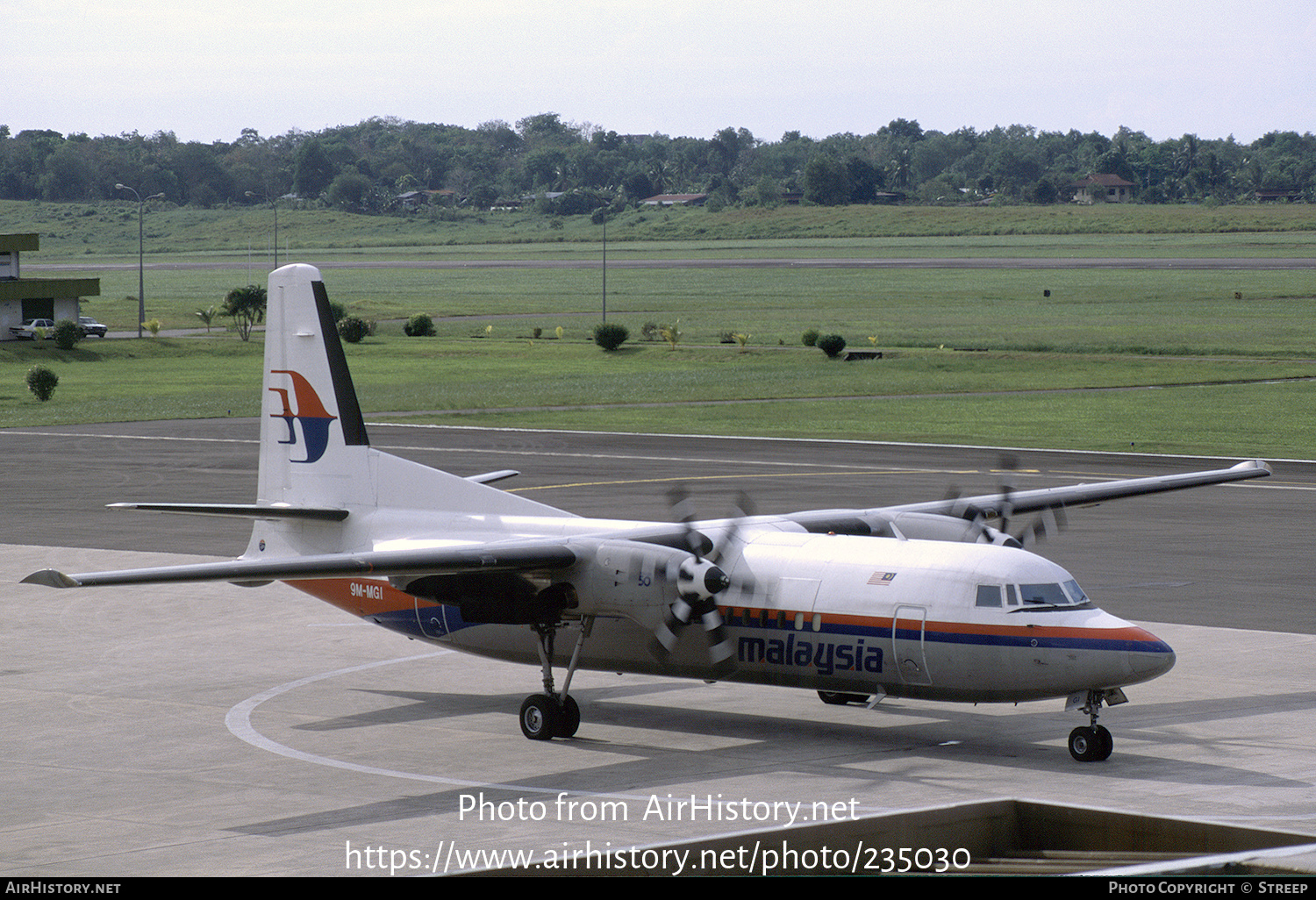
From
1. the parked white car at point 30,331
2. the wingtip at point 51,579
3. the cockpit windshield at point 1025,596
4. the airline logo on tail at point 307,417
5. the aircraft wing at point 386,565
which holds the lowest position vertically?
the parked white car at point 30,331

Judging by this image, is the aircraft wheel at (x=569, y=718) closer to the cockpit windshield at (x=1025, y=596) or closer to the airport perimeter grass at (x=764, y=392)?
the cockpit windshield at (x=1025, y=596)

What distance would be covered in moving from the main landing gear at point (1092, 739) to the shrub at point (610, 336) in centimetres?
9203

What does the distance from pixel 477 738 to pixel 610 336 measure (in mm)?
90043

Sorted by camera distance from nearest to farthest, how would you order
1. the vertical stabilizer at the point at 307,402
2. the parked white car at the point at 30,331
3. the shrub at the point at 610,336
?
1. the vertical stabilizer at the point at 307,402
2. the shrub at the point at 610,336
3. the parked white car at the point at 30,331

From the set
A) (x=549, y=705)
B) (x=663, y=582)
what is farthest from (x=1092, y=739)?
(x=549, y=705)

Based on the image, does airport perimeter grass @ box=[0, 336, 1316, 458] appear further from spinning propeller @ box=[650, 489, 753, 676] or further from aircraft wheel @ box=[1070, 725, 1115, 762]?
spinning propeller @ box=[650, 489, 753, 676]

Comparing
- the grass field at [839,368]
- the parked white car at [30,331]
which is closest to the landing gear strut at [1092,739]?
the grass field at [839,368]

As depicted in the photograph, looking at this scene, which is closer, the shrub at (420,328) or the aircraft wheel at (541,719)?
the aircraft wheel at (541,719)

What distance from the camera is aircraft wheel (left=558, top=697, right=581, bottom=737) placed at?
2402cm

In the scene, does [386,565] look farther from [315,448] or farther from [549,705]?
[315,448]

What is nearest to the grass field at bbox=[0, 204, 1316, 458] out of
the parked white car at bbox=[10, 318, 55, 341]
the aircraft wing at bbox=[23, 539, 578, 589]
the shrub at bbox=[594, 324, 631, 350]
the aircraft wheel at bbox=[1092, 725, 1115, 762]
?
the shrub at bbox=[594, 324, 631, 350]

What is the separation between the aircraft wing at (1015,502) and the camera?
1006 inches

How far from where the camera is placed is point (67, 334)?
11688 centimetres
